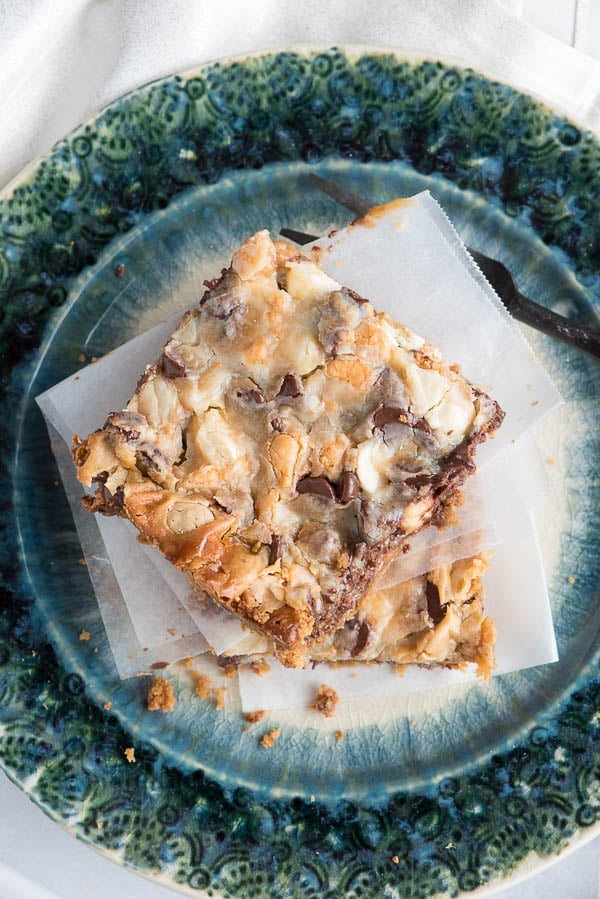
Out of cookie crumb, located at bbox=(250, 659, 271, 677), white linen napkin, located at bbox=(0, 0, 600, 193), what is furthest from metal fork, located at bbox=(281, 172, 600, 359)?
cookie crumb, located at bbox=(250, 659, 271, 677)

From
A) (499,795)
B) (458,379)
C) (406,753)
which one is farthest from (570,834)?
(458,379)

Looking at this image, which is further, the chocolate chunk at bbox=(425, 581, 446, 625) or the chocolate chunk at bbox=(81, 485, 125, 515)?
the chocolate chunk at bbox=(425, 581, 446, 625)

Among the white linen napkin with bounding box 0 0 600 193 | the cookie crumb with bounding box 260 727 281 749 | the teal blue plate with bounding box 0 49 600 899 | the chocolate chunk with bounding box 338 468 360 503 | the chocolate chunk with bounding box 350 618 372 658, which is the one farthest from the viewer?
the white linen napkin with bounding box 0 0 600 193

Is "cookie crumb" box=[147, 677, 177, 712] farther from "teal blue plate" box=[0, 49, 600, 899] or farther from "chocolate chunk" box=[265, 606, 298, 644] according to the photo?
"chocolate chunk" box=[265, 606, 298, 644]

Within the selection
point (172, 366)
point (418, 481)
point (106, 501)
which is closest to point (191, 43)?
point (172, 366)

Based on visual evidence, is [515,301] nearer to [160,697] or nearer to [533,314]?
[533,314]

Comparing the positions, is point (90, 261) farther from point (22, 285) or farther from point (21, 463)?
point (21, 463)

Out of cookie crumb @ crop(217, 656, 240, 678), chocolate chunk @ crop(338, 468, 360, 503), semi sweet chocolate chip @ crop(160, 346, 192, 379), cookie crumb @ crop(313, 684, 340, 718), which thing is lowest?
cookie crumb @ crop(313, 684, 340, 718)
